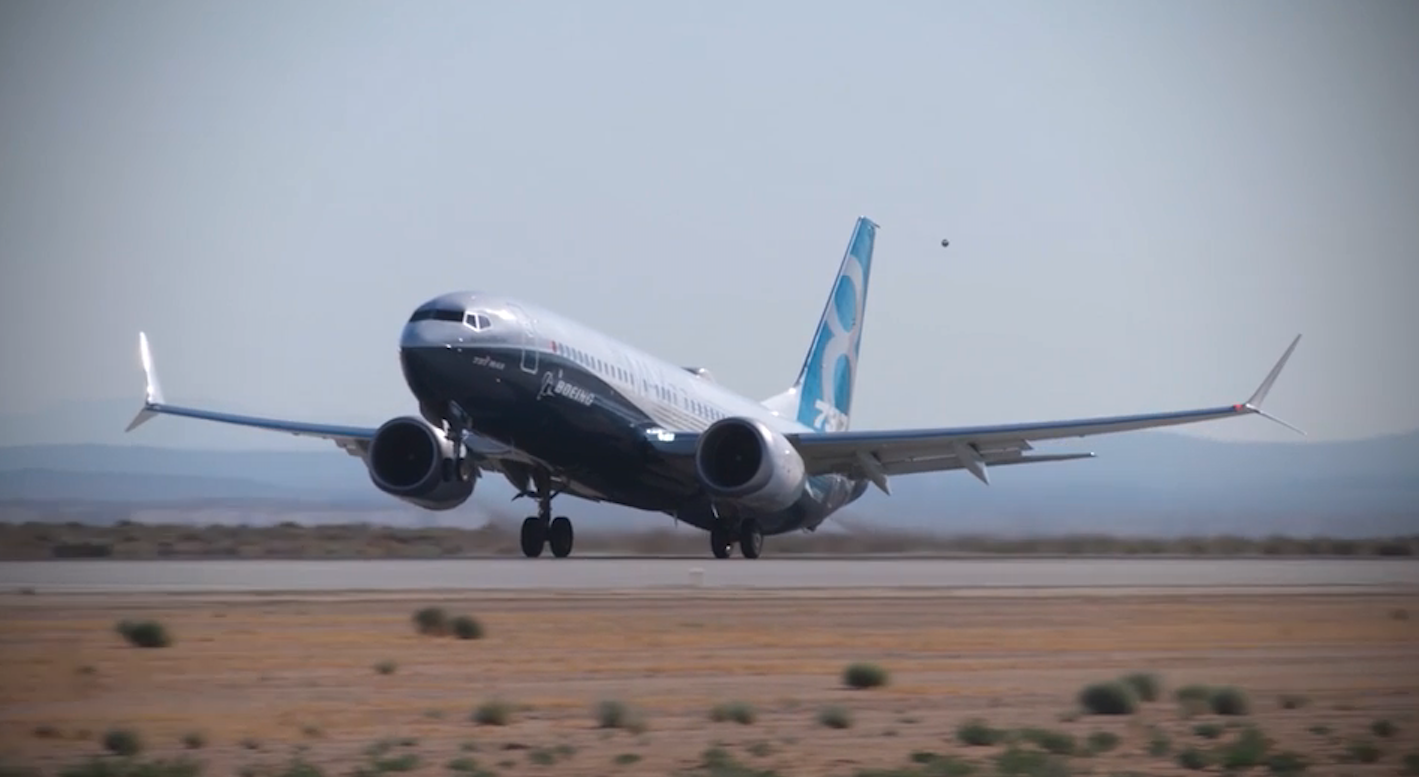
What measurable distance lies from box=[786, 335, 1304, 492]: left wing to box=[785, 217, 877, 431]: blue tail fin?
4.63 m

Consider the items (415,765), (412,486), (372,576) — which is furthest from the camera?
(412,486)

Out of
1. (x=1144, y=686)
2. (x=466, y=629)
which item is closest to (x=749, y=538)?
(x=466, y=629)

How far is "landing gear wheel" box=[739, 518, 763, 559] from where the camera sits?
129 feet

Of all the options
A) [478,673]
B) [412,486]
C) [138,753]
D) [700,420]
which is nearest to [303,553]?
[412,486]

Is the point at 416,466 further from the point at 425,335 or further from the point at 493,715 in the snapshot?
the point at 493,715

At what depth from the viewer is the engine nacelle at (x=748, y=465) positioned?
36.1 meters

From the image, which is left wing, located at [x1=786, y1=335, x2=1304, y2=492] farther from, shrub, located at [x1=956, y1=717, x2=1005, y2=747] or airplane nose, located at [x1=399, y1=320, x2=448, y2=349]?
shrub, located at [x1=956, y1=717, x2=1005, y2=747]

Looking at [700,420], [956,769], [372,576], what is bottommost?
[956,769]

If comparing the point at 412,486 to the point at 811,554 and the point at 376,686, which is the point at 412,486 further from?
the point at 376,686

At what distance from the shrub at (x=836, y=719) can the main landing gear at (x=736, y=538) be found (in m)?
24.4

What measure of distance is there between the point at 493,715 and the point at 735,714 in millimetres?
1814

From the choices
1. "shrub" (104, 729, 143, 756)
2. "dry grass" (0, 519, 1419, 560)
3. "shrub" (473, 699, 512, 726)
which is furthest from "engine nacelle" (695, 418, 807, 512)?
"shrub" (104, 729, 143, 756)

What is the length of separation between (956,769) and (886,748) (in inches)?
46.4

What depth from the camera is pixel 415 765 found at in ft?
41.5
